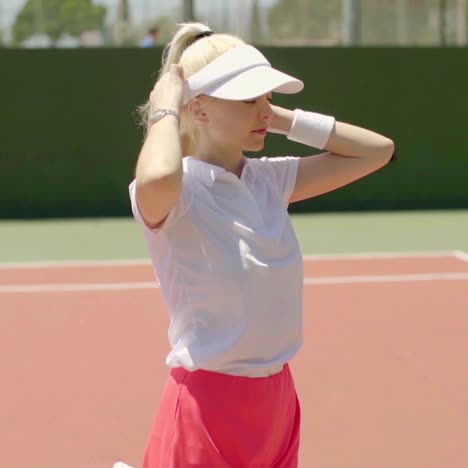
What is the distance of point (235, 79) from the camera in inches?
94.8

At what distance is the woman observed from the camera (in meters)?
2.37

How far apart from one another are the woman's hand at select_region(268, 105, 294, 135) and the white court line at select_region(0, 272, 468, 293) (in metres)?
5.40

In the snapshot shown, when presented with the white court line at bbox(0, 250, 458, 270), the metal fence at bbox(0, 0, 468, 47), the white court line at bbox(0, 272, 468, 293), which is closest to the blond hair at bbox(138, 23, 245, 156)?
the white court line at bbox(0, 272, 468, 293)

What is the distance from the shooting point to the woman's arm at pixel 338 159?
2764 millimetres

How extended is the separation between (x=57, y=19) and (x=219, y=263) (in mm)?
15555

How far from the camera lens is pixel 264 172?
2.63 metres

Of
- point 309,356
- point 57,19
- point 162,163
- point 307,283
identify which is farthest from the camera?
point 57,19

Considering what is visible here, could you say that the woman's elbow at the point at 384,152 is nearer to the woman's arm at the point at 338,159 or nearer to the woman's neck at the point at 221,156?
the woman's arm at the point at 338,159

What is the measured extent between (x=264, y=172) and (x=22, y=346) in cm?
391

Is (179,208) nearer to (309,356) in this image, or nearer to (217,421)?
(217,421)

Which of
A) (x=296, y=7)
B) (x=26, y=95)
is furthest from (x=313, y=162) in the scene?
(x=296, y=7)

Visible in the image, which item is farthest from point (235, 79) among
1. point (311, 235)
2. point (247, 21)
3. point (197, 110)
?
point (247, 21)

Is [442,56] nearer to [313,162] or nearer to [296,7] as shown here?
[296,7]

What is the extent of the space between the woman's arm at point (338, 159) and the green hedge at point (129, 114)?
10.1 m
